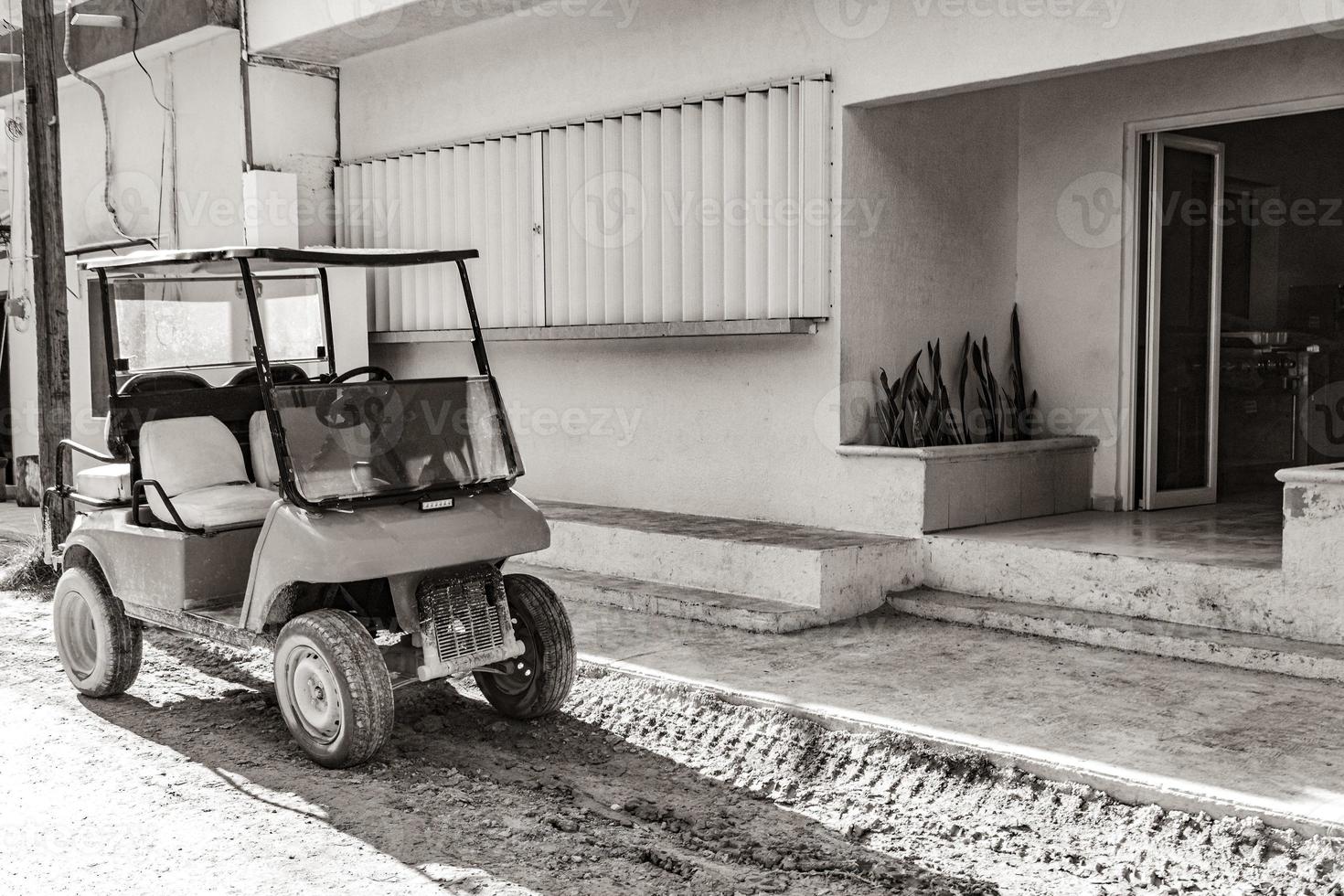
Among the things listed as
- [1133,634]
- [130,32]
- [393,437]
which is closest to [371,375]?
[393,437]

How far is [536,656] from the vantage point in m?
5.25


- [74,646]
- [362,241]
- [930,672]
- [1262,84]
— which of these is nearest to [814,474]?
[930,672]

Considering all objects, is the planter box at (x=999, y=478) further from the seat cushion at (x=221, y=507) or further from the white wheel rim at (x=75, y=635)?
the white wheel rim at (x=75, y=635)

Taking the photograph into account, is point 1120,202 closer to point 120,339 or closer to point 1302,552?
point 1302,552

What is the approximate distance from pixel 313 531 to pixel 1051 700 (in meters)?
2.92

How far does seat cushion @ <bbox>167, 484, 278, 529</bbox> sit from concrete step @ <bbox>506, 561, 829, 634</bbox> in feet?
6.31

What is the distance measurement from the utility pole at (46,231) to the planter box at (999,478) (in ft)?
17.1

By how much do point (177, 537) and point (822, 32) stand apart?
4.50m

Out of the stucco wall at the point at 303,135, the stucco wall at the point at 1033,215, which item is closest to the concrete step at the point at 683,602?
the stucco wall at the point at 1033,215

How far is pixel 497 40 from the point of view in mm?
9344

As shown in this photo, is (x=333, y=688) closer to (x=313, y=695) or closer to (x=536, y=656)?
(x=313, y=695)

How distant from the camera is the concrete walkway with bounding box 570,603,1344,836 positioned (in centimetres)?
417

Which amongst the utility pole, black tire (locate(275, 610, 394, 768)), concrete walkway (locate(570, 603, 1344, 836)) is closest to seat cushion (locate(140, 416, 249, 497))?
black tire (locate(275, 610, 394, 768))

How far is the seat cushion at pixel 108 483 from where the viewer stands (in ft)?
18.6
